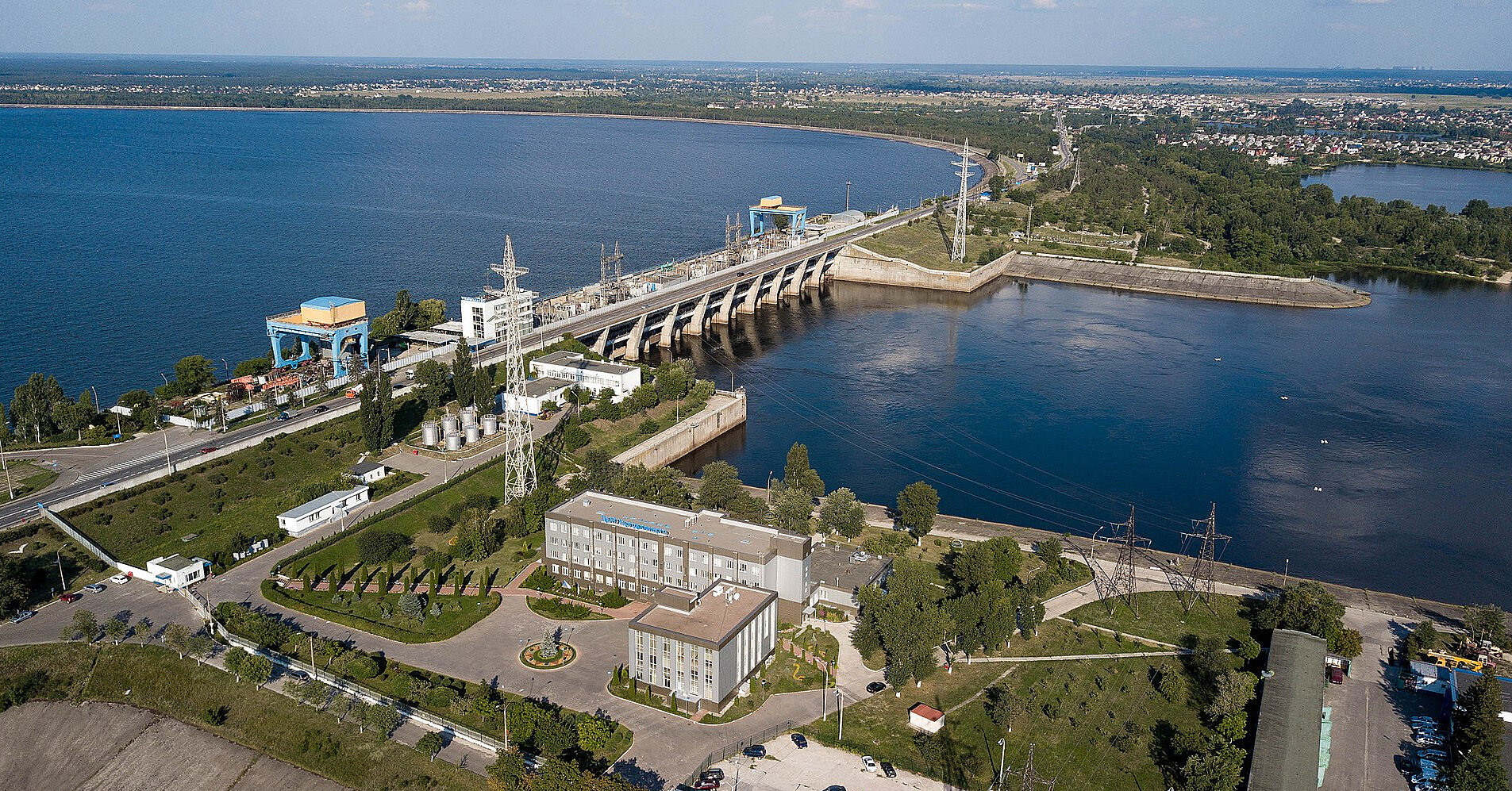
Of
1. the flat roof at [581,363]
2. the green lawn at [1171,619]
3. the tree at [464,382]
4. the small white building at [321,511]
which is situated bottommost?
the green lawn at [1171,619]

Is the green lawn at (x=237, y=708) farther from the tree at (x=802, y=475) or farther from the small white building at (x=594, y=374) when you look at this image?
the small white building at (x=594, y=374)

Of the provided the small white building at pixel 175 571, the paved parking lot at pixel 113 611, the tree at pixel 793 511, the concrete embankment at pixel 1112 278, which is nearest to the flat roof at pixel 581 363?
the tree at pixel 793 511

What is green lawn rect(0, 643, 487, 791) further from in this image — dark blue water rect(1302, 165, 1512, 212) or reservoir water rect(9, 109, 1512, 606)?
dark blue water rect(1302, 165, 1512, 212)

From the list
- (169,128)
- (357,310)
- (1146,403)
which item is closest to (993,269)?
(1146,403)

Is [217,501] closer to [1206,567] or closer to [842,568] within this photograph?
[842,568]

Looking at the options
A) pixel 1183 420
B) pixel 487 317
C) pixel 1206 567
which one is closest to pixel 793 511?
pixel 1206 567

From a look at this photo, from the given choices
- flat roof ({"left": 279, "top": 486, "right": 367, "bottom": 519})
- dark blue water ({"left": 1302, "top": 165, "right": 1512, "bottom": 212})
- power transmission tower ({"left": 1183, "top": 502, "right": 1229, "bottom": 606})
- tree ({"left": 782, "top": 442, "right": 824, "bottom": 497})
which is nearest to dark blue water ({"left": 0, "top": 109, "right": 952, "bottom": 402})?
flat roof ({"left": 279, "top": 486, "right": 367, "bottom": 519})
